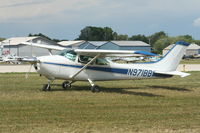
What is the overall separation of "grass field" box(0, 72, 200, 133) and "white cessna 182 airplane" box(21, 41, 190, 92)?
3.19 ft

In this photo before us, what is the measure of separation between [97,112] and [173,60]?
23.8 feet

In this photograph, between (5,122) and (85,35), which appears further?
(85,35)

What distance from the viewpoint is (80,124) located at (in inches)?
343

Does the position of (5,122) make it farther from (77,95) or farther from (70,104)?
(77,95)

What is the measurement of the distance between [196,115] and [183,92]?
555 centimetres

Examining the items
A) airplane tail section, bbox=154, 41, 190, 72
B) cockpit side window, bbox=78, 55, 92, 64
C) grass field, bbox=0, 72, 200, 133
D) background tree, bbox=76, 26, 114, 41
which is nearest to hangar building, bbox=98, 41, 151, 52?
background tree, bbox=76, 26, 114, 41

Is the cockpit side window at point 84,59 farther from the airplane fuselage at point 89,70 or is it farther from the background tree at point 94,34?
the background tree at point 94,34

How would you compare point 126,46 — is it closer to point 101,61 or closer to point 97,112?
point 101,61

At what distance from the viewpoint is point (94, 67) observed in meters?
16.1

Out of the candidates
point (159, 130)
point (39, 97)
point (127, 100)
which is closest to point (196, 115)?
point (159, 130)

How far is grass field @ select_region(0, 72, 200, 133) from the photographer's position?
8.36 meters

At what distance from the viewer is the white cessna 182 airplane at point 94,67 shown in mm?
15320

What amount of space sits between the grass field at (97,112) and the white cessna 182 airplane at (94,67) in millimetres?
972

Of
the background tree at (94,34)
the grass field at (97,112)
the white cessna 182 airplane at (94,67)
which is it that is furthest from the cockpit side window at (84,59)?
the background tree at (94,34)
